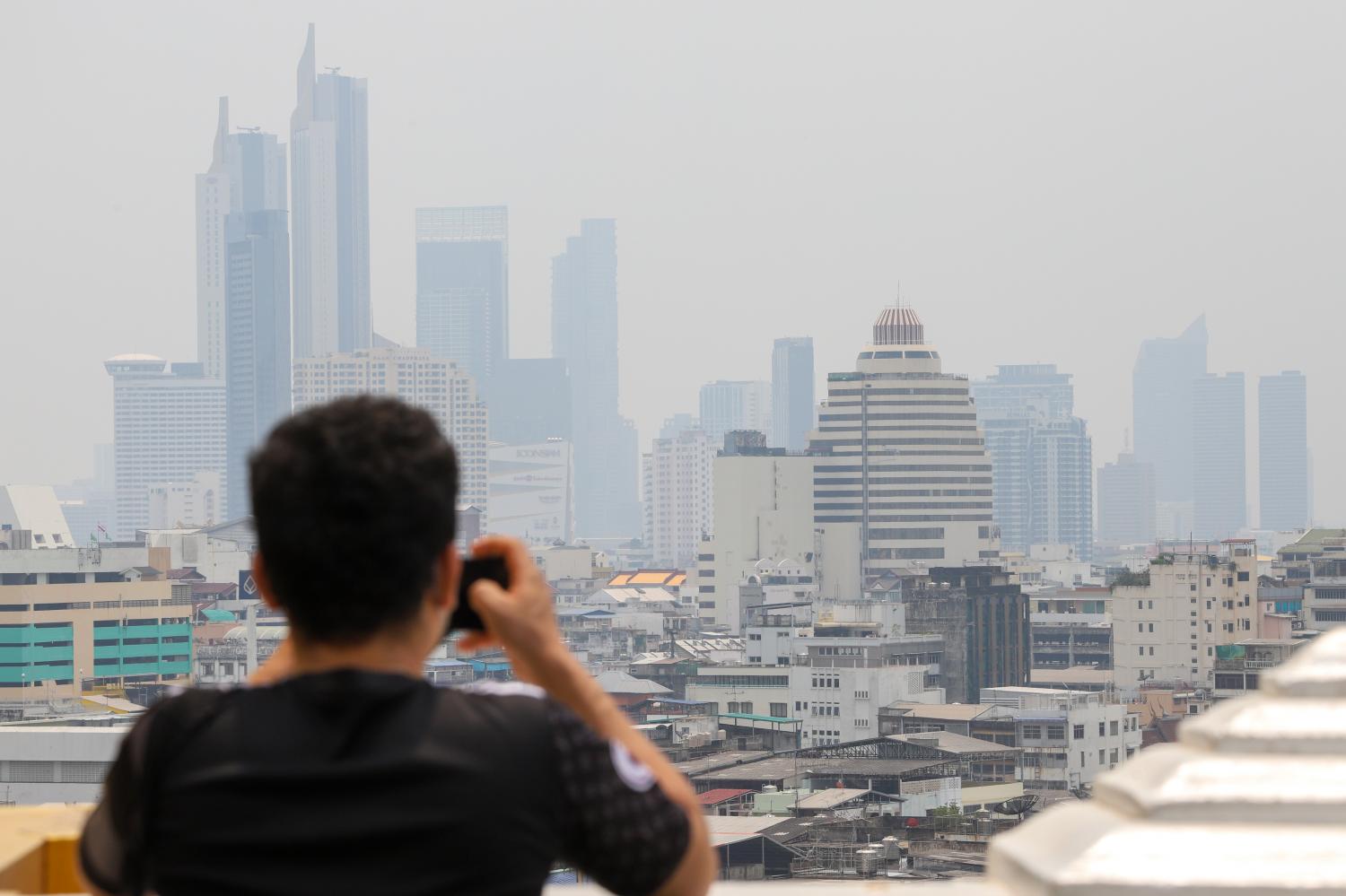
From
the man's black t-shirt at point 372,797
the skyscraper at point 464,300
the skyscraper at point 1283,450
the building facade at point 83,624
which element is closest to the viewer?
the man's black t-shirt at point 372,797

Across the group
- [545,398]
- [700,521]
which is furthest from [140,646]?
[545,398]

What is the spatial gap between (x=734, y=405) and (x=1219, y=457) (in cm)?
2730

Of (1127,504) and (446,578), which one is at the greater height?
(446,578)

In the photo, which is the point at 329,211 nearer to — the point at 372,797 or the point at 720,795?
the point at 720,795

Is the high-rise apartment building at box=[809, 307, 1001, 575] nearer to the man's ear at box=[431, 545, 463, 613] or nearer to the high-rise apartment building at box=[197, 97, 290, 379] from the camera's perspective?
the high-rise apartment building at box=[197, 97, 290, 379]

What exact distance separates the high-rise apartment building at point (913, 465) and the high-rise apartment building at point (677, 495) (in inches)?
1188

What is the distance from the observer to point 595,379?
10906 cm

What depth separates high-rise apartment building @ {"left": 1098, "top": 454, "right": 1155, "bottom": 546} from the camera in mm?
97062

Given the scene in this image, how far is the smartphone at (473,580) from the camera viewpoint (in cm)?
83

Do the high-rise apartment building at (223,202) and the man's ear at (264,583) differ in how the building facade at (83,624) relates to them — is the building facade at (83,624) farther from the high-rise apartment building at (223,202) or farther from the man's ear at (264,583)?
the high-rise apartment building at (223,202)

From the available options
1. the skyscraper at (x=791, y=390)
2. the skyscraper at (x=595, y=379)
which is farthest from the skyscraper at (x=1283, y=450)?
the skyscraper at (x=595, y=379)

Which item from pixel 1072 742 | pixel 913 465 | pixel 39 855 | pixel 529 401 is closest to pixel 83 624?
pixel 1072 742

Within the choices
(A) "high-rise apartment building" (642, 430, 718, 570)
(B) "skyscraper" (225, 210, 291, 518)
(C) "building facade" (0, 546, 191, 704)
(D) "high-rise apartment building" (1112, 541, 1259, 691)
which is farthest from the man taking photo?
(B) "skyscraper" (225, 210, 291, 518)

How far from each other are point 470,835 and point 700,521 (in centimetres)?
8703
